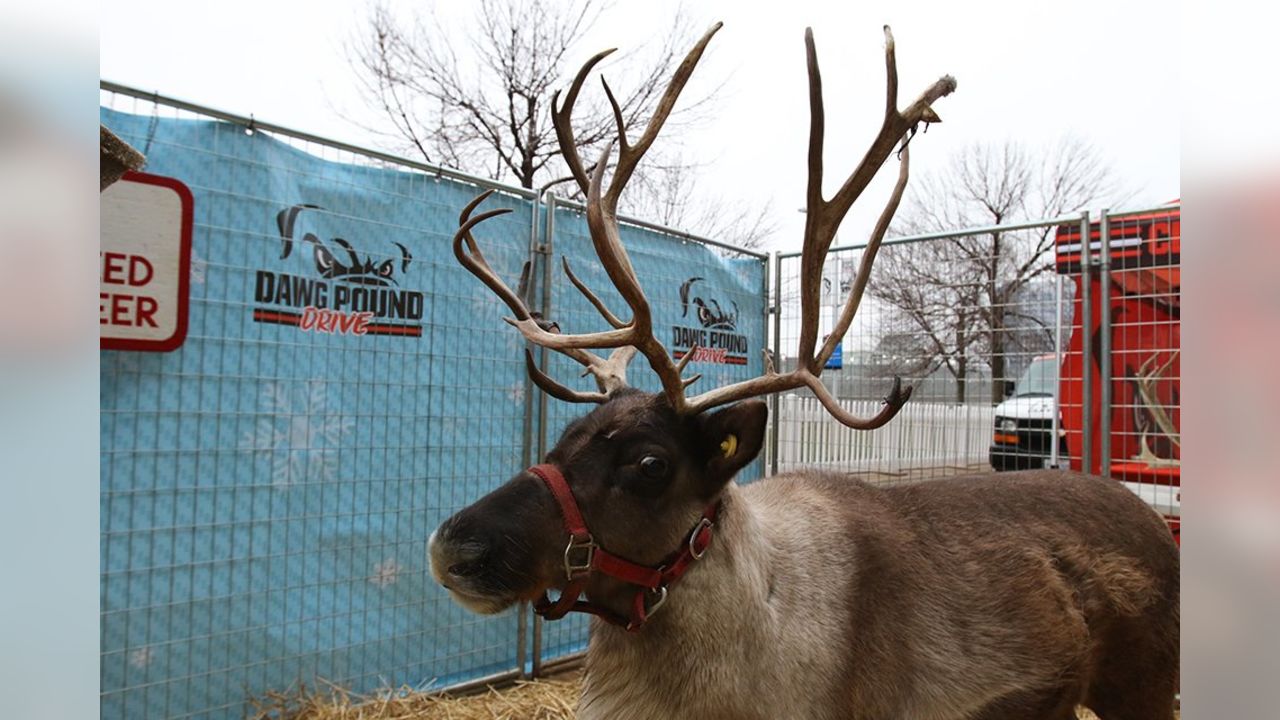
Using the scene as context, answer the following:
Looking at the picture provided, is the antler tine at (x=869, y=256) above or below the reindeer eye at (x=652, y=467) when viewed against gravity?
above

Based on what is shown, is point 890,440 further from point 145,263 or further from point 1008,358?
point 145,263

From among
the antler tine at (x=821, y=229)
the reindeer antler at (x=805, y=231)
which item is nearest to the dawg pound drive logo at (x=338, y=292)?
the reindeer antler at (x=805, y=231)

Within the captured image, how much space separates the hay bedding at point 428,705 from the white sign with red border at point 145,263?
6.45 feet

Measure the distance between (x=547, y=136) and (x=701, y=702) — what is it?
375 inches

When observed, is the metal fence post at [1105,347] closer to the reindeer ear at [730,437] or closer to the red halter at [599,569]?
the reindeer ear at [730,437]

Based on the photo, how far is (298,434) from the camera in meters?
4.30

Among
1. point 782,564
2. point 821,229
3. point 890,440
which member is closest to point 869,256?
point 821,229

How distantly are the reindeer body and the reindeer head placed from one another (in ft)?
0.61

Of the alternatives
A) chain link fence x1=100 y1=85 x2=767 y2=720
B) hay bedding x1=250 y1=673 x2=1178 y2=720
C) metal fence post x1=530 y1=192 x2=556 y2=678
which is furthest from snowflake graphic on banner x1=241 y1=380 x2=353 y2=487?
metal fence post x1=530 y1=192 x2=556 y2=678

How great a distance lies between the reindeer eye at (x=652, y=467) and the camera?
101 inches

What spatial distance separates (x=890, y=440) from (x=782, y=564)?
14.7ft

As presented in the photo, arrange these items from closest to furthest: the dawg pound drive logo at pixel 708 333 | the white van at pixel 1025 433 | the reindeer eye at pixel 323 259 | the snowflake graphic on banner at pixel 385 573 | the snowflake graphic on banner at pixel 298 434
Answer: the snowflake graphic on banner at pixel 298 434
the reindeer eye at pixel 323 259
the snowflake graphic on banner at pixel 385 573
the white van at pixel 1025 433
the dawg pound drive logo at pixel 708 333

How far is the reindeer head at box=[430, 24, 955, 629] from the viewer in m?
2.36
